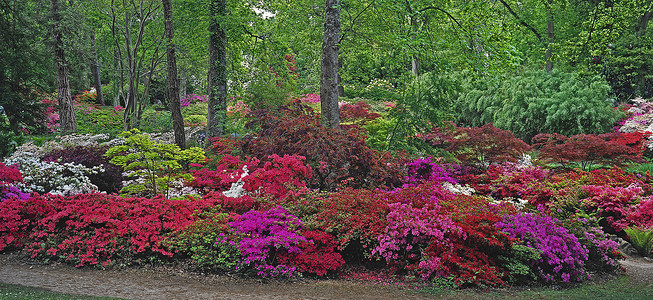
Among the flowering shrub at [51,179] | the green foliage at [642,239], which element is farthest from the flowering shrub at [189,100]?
the green foliage at [642,239]

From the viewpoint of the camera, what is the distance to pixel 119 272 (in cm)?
491

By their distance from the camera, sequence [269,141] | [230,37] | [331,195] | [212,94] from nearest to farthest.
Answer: [331,195], [269,141], [212,94], [230,37]

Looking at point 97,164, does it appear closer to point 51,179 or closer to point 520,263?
point 51,179

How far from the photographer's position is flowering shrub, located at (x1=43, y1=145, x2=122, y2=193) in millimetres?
8935

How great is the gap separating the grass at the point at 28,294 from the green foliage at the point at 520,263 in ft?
13.8

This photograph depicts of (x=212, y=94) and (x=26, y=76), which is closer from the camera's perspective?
(x=212, y=94)

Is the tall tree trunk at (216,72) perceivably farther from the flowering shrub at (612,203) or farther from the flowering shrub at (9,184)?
the flowering shrub at (612,203)

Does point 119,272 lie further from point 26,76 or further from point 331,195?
point 26,76

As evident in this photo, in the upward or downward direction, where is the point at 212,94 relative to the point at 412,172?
upward

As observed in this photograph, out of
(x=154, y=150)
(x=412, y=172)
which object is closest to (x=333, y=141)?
(x=412, y=172)

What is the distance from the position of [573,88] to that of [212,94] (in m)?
11.7

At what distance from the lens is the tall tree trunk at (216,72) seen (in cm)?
1241

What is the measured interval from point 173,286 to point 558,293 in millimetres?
3894

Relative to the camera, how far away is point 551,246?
5.06 meters
